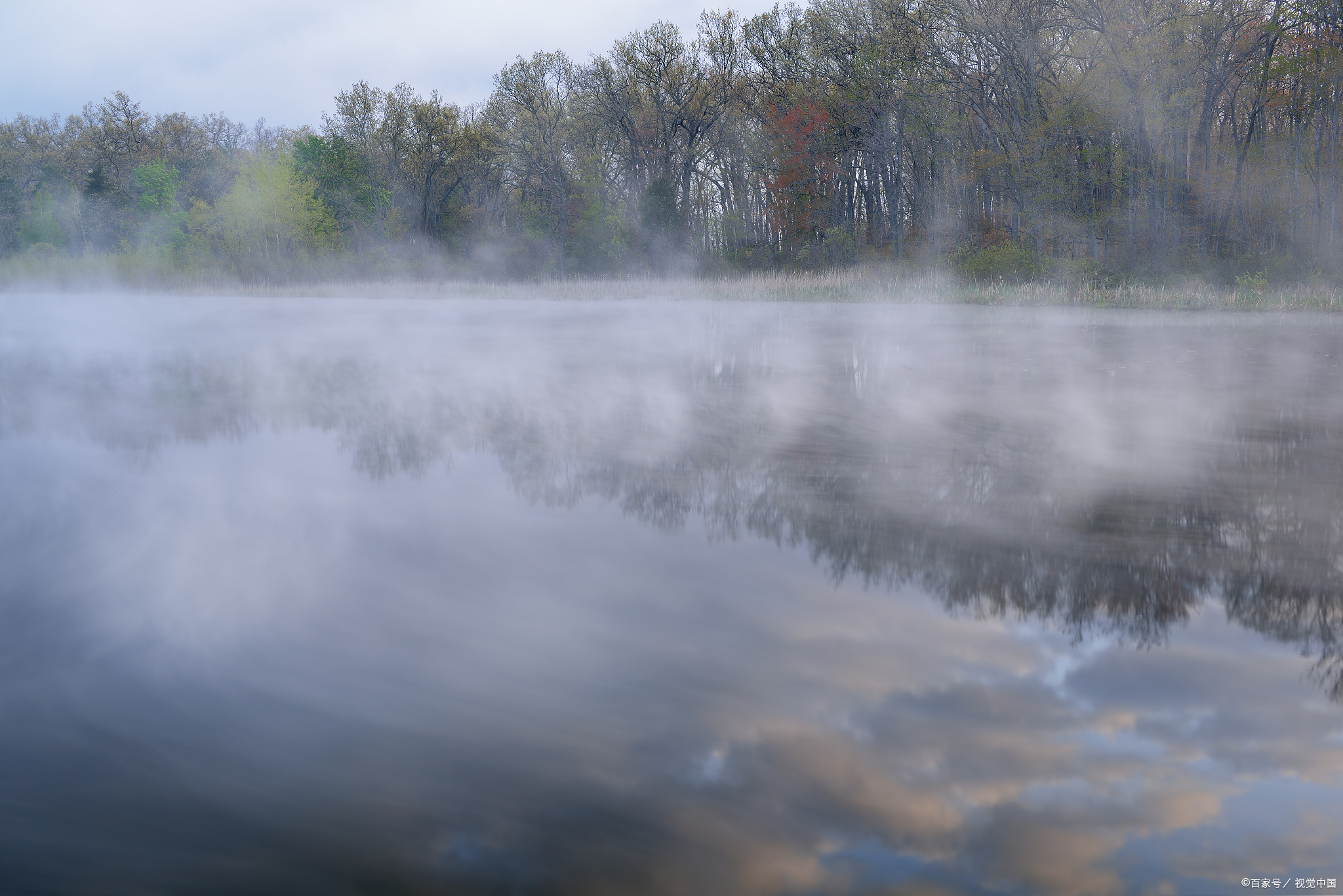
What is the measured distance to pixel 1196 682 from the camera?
11.1 ft

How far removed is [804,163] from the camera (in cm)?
4509

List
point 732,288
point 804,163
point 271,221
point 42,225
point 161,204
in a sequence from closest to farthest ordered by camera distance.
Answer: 1. point 732,288
2. point 804,163
3. point 271,221
4. point 161,204
5. point 42,225

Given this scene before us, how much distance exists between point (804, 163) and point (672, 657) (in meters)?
44.2

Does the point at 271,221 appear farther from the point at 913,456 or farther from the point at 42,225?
the point at 913,456

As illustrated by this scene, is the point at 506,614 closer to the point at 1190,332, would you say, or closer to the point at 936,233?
the point at 1190,332

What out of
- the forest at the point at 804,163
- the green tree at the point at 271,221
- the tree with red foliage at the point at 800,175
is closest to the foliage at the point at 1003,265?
the forest at the point at 804,163

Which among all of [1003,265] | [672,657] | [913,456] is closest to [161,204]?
[1003,265]

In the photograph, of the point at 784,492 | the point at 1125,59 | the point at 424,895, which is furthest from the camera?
the point at 1125,59

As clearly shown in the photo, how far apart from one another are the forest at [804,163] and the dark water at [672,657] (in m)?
27.1

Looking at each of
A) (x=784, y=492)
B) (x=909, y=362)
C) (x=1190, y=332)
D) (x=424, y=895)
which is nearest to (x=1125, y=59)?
(x=1190, y=332)

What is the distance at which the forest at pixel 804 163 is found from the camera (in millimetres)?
31000

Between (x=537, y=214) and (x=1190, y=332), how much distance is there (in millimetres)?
40380

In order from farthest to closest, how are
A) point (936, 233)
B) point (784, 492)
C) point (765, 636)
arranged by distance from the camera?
point (936, 233), point (784, 492), point (765, 636)

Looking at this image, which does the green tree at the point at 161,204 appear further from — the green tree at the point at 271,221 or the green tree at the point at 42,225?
the green tree at the point at 42,225
